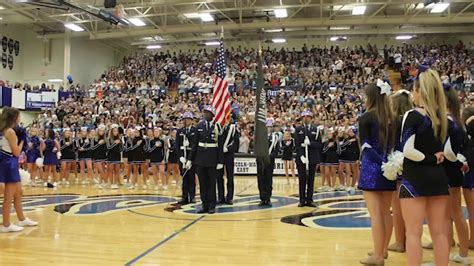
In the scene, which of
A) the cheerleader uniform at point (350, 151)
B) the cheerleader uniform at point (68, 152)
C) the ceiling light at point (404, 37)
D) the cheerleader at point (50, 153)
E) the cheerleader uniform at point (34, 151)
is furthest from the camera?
the ceiling light at point (404, 37)

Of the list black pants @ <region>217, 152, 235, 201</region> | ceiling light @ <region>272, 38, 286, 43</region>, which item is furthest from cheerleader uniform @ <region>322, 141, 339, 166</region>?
ceiling light @ <region>272, 38, 286, 43</region>

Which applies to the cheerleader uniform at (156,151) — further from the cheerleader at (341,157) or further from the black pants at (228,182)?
the cheerleader at (341,157)

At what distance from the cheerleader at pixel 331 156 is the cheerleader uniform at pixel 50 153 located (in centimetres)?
747

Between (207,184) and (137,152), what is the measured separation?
540cm

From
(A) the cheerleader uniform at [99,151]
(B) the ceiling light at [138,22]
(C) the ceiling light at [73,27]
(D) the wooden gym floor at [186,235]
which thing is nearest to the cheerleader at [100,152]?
(A) the cheerleader uniform at [99,151]

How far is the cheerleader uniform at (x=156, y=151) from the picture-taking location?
475 inches

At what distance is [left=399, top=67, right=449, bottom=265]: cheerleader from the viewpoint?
330 centimetres

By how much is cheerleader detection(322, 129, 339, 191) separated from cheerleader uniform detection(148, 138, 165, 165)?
14.2 feet

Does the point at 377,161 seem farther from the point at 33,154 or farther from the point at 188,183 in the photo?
the point at 33,154

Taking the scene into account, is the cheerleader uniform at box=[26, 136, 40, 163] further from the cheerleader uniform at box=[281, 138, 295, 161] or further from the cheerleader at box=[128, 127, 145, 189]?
the cheerleader uniform at box=[281, 138, 295, 161]

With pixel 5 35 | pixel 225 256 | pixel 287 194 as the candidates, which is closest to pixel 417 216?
pixel 225 256

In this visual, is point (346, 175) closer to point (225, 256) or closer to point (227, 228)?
point (227, 228)

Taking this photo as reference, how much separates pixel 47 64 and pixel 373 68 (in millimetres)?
19022

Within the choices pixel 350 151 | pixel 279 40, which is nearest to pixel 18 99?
pixel 279 40
